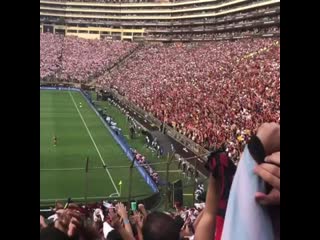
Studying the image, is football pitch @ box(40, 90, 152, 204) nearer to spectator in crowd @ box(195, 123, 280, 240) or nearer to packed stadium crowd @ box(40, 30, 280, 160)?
packed stadium crowd @ box(40, 30, 280, 160)

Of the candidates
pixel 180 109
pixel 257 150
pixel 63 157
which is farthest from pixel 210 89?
pixel 257 150

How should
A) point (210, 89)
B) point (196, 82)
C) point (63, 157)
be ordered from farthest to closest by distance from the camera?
point (196, 82) → point (210, 89) → point (63, 157)

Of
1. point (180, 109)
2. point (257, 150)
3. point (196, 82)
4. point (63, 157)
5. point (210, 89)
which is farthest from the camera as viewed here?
point (196, 82)

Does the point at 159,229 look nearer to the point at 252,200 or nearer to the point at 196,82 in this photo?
the point at 252,200

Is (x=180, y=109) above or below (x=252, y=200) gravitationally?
above

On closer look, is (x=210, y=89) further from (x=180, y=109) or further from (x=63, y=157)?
(x=63, y=157)

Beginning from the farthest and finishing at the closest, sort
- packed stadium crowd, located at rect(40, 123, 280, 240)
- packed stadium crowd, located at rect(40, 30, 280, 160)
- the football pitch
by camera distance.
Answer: packed stadium crowd, located at rect(40, 30, 280, 160), the football pitch, packed stadium crowd, located at rect(40, 123, 280, 240)

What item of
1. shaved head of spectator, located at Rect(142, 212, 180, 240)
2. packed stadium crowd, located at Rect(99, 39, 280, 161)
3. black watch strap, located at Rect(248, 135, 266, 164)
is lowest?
shaved head of spectator, located at Rect(142, 212, 180, 240)

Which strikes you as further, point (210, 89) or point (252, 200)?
point (210, 89)

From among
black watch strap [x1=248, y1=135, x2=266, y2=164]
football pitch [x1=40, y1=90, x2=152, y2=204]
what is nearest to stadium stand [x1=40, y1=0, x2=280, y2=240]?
black watch strap [x1=248, y1=135, x2=266, y2=164]

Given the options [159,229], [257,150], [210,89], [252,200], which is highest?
[210,89]
